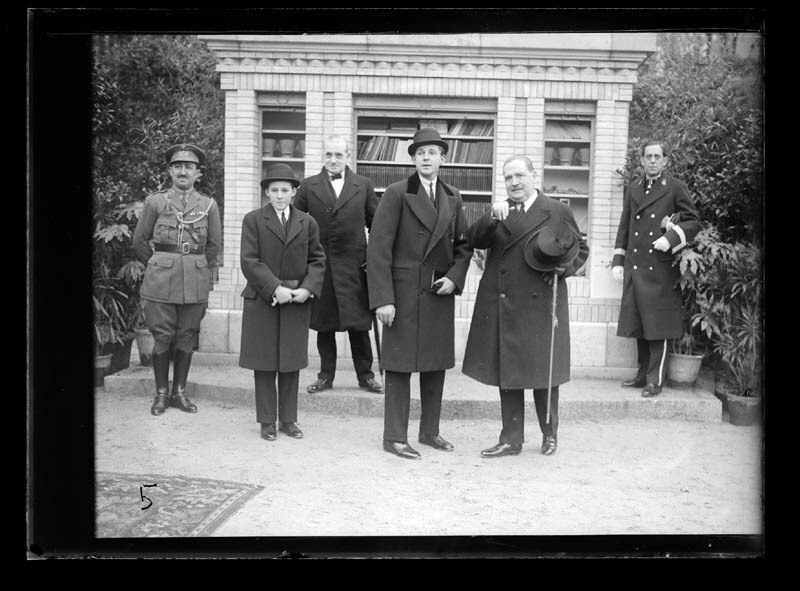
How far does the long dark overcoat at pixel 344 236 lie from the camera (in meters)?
6.31

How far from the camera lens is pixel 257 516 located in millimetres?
4668

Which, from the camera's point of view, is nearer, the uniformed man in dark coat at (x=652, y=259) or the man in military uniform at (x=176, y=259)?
the man in military uniform at (x=176, y=259)

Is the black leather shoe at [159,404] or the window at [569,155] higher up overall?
the window at [569,155]

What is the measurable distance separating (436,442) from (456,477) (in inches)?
19.1

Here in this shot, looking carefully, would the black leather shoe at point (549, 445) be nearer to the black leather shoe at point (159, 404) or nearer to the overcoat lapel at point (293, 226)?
the overcoat lapel at point (293, 226)

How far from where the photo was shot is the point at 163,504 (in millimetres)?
4754

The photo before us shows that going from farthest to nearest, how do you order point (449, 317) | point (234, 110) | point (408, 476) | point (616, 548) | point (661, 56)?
point (234, 110) → point (661, 56) → point (449, 317) → point (408, 476) → point (616, 548)

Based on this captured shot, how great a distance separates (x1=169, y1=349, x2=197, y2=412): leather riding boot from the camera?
591 centimetres

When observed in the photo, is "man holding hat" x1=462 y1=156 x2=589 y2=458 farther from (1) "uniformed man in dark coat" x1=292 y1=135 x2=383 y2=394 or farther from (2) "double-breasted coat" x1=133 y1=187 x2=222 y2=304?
(2) "double-breasted coat" x1=133 y1=187 x2=222 y2=304

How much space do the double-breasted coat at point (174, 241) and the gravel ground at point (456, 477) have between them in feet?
2.65

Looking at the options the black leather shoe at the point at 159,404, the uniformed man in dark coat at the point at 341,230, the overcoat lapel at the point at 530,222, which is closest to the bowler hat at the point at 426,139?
the overcoat lapel at the point at 530,222
